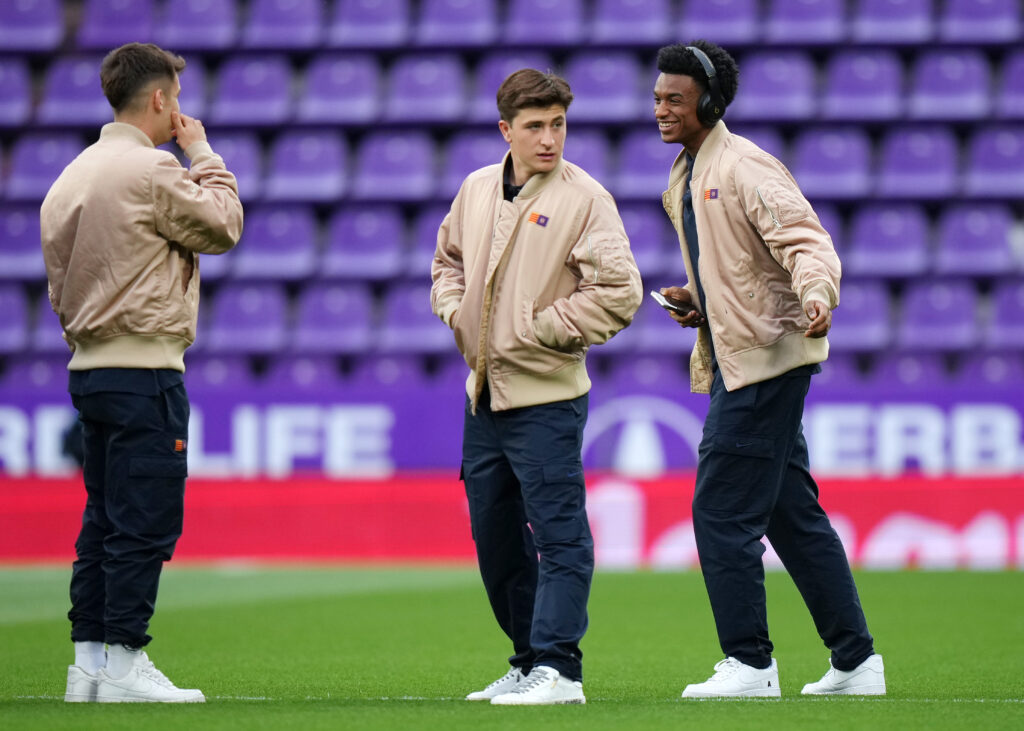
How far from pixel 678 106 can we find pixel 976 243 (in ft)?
29.2

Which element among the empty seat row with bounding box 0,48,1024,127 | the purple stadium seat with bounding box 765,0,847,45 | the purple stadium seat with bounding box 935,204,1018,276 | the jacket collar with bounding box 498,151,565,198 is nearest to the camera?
the jacket collar with bounding box 498,151,565,198

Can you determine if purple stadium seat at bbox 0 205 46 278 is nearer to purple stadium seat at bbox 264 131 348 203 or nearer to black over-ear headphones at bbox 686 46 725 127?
purple stadium seat at bbox 264 131 348 203

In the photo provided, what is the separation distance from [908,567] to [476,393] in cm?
661

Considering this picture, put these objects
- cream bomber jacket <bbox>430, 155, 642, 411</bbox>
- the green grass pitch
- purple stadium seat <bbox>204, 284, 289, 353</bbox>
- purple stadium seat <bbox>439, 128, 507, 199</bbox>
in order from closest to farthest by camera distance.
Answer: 1. the green grass pitch
2. cream bomber jacket <bbox>430, 155, 642, 411</bbox>
3. purple stadium seat <bbox>204, 284, 289, 353</bbox>
4. purple stadium seat <bbox>439, 128, 507, 199</bbox>

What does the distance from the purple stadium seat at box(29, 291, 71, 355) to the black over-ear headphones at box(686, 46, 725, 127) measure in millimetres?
9131

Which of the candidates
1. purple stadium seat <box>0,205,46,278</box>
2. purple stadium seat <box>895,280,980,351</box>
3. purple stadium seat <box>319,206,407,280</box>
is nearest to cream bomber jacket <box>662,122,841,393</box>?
purple stadium seat <box>895,280,980,351</box>

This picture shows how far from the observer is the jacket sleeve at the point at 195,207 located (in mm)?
4133

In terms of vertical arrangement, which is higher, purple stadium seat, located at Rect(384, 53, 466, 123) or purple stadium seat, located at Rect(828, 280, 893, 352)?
purple stadium seat, located at Rect(384, 53, 466, 123)

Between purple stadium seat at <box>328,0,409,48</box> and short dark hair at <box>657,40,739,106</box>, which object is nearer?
short dark hair at <box>657,40,739,106</box>

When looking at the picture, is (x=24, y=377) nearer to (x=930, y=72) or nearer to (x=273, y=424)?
(x=273, y=424)

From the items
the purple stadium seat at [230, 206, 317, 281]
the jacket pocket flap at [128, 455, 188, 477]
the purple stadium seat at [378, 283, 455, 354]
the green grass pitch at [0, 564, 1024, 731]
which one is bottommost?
the green grass pitch at [0, 564, 1024, 731]

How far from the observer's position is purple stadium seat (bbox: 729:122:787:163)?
1333 centimetres

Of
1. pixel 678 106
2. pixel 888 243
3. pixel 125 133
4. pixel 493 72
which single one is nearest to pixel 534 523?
pixel 678 106

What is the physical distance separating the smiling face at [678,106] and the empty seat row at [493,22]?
9.34 meters
